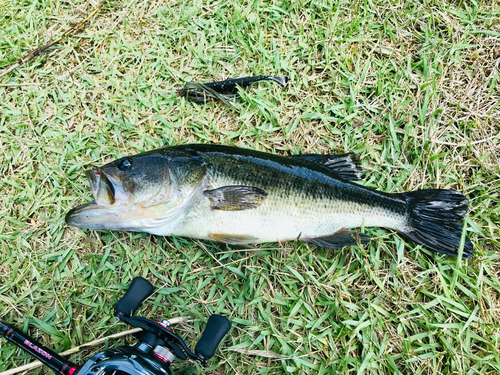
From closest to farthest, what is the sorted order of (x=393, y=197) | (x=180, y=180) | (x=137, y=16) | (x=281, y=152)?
1. (x=180, y=180)
2. (x=393, y=197)
3. (x=281, y=152)
4. (x=137, y=16)

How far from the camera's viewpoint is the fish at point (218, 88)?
3018mm

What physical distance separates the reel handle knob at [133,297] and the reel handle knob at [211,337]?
1.81 feet

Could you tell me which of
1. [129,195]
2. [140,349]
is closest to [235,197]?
[129,195]

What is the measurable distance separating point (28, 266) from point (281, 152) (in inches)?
102

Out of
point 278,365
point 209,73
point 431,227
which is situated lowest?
point 278,365

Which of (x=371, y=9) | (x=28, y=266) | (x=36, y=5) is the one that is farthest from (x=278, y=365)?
(x=36, y=5)

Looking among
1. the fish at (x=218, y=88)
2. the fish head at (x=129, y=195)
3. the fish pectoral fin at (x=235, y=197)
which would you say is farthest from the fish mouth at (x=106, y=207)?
the fish at (x=218, y=88)

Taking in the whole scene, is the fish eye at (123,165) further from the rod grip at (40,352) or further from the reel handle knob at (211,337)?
the rod grip at (40,352)

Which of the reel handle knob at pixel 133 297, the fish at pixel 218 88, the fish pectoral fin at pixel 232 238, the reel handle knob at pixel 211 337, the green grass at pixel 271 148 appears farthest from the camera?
the fish at pixel 218 88

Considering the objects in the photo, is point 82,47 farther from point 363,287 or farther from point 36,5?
point 363,287

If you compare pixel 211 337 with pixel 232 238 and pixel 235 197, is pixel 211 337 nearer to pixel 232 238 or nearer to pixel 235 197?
pixel 232 238

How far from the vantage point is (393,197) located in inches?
104

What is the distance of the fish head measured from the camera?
2.36m

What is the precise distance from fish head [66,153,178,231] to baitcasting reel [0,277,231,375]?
0.50 metres
